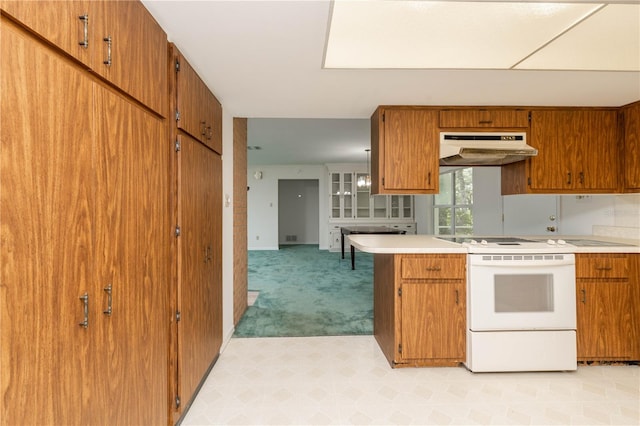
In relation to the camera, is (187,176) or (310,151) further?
(310,151)

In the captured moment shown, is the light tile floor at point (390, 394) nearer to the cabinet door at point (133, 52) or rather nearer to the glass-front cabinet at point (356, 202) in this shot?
the cabinet door at point (133, 52)

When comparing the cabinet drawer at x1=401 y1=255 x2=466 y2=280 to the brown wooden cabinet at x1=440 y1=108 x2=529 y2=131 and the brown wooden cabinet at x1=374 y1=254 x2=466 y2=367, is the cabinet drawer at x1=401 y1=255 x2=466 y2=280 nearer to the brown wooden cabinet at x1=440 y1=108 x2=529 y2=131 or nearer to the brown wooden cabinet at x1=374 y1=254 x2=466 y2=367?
the brown wooden cabinet at x1=374 y1=254 x2=466 y2=367

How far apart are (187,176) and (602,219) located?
11.6 ft

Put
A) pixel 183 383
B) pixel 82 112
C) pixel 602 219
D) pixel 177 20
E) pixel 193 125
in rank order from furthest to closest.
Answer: pixel 602 219
pixel 193 125
pixel 183 383
pixel 177 20
pixel 82 112

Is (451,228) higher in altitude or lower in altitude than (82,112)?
lower

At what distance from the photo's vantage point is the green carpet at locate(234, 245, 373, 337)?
10.4 ft

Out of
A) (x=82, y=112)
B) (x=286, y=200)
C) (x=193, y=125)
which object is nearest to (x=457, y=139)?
(x=193, y=125)

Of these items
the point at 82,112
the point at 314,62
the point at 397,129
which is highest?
the point at 314,62

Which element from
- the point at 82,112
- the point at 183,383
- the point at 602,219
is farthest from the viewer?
the point at 602,219

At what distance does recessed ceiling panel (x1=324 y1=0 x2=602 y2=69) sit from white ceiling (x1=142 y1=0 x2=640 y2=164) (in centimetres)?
8

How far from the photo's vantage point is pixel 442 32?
5.33 feet

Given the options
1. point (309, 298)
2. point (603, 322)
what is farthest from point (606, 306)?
point (309, 298)

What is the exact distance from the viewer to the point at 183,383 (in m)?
1.76

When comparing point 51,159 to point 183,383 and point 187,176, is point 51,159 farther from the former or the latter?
point 183,383
